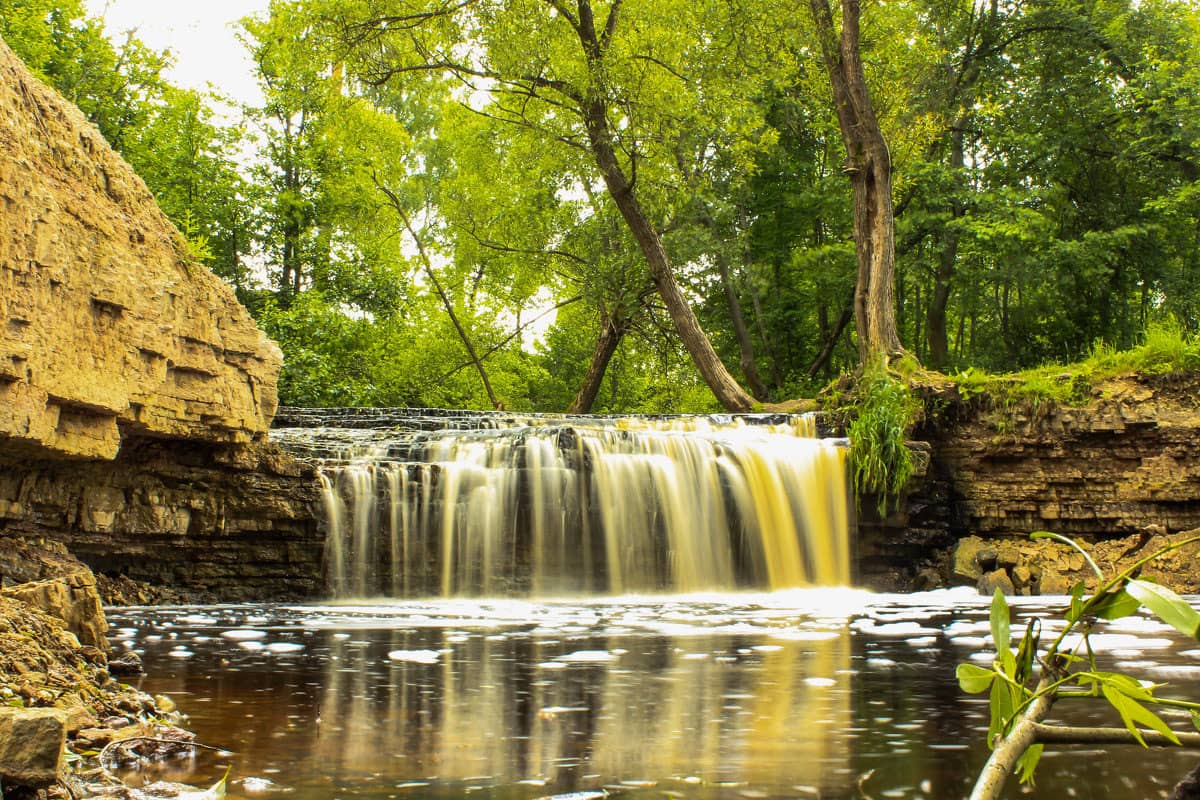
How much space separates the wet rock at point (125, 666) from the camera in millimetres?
4672

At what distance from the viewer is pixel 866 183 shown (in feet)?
52.3

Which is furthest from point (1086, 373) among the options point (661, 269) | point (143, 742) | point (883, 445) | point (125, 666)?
point (143, 742)

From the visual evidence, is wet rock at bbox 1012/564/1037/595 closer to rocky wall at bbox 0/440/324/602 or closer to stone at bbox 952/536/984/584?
stone at bbox 952/536/984/584

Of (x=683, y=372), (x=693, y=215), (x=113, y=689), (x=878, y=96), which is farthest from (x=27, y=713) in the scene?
(x=683, y=372)

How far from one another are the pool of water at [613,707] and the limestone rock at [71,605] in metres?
0.40

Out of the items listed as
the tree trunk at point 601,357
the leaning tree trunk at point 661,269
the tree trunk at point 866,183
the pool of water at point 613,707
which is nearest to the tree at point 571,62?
the leaning tree trunk at point 661,269

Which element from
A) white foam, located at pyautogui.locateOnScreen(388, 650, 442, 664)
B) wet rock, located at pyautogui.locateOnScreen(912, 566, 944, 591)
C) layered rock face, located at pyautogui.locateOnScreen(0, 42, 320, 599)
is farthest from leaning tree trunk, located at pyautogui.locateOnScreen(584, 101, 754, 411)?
white foam, located at pyautogui.locateOnScreen(388, 650, 442, 664)

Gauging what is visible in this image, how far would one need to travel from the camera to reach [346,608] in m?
9.08

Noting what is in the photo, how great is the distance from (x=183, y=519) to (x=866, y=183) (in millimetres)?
11863

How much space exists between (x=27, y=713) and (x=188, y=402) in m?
6.82

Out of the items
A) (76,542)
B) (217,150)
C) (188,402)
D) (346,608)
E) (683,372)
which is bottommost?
(346,608)

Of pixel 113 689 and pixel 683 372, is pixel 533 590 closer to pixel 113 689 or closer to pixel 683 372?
pixel 113 689

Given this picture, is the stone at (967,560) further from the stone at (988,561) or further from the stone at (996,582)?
the stone at (996,582)

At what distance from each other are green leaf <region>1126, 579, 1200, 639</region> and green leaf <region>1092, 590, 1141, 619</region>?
4.1 inches
